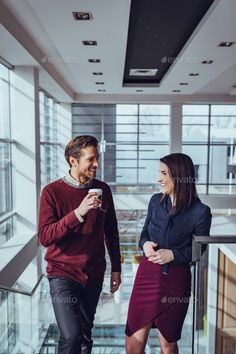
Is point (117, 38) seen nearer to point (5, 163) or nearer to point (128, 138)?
point (5, 163)

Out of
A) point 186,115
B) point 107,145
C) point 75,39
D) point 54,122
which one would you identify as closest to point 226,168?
point 186,115

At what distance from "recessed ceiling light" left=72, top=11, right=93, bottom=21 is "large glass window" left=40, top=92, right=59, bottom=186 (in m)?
4.57

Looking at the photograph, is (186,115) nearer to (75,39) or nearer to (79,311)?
(75,39)

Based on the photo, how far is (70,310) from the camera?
5.89 feet

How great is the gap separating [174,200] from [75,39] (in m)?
3.10

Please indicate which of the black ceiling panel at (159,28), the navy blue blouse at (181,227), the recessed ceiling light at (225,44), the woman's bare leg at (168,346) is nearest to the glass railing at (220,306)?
the woman's bare leg at (168,346)

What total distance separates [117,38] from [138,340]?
341 cm

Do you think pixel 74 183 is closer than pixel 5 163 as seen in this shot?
Yes

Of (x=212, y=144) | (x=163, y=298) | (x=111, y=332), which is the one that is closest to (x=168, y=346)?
(x=163, y=298)

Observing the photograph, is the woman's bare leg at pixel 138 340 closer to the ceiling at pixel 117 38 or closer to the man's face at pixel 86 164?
the man's face at pixel 86 164

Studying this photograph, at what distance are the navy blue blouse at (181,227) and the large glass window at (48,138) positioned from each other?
6.45 metres

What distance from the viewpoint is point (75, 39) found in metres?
4.28

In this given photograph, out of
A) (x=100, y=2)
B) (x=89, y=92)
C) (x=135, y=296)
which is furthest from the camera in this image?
(x=89, y=92)

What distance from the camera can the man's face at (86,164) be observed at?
72.0 inches
